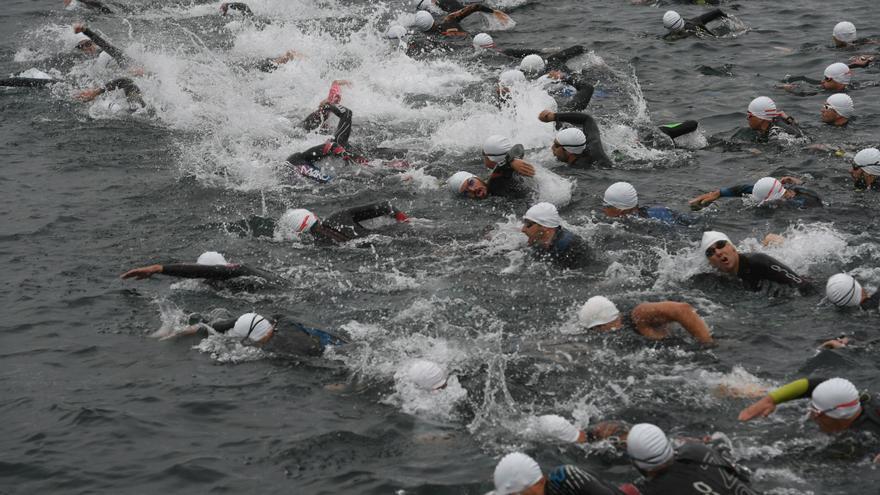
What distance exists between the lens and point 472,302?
10086 mm

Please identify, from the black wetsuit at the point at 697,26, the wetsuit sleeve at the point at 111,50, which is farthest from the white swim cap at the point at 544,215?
the black wetsuit at the point at 697,26

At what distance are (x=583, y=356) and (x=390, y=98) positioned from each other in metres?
10.1

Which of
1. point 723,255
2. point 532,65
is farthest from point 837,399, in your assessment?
point 532,65

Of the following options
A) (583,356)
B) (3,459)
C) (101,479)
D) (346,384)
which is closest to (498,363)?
(583,356)

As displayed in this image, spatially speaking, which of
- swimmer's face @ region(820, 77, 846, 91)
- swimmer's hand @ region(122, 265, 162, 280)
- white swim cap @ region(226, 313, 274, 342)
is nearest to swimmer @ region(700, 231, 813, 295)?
white swim cap @ region(226, 313, 274, 342)

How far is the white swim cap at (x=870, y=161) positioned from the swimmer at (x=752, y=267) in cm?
310

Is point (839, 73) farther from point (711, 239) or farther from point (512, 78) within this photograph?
point (711, 239)

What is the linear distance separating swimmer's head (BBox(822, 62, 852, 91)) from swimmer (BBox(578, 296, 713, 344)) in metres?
8.73

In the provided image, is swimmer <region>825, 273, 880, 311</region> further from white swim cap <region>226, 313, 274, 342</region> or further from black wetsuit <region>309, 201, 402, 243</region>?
white swim cap <region>226, 313, 274, 342</region>

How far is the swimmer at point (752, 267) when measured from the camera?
957cm

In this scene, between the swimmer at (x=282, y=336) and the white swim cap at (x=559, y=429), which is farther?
the swimmer at (x=282, y=336)

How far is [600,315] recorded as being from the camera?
8.91m

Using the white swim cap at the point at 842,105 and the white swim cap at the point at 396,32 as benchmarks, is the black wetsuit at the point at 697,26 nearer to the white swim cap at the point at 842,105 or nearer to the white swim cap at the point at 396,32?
the white swim cap at the point at 842,105

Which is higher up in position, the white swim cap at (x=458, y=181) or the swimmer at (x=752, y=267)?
the swimmer at (x=752, y=267)
